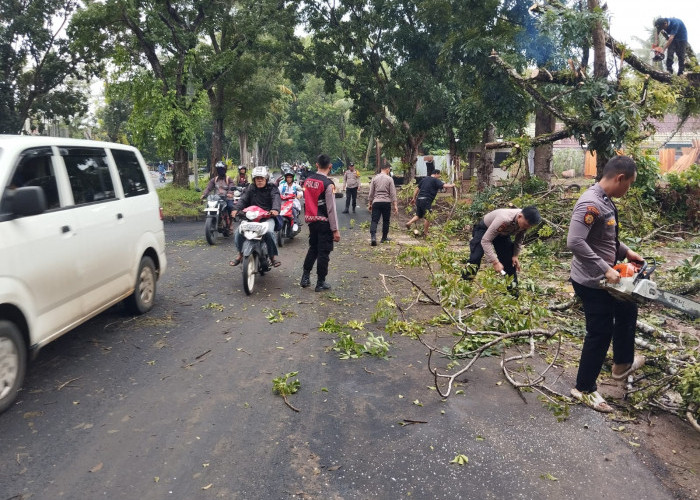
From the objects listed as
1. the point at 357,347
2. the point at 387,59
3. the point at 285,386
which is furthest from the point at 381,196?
the point at 387,59

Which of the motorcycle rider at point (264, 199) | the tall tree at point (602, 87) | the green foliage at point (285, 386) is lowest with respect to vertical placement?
the green foliage at point (285, 386)

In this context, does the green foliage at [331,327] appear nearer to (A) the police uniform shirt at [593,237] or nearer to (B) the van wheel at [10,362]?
(A) the police uniform shirt at [593,237]

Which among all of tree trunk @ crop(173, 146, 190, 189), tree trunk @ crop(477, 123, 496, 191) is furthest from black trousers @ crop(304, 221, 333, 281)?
tree trunk @ crop(173, 146, 190, 189)

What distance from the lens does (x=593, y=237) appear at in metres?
4.43

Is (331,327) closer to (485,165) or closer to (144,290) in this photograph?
(144,290)

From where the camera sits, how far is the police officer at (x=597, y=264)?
424cm

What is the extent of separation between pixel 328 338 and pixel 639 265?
319cm

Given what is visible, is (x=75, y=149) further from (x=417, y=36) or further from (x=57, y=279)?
(x=417, y=36)

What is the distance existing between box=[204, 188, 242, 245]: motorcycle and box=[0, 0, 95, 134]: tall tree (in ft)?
49.0

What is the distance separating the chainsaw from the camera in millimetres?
3947

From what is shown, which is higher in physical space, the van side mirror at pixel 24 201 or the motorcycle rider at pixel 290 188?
the van side mirror at pixel 24 201

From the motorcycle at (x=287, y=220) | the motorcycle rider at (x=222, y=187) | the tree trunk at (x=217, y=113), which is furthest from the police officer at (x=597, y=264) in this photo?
the tree trunk at (x=217, y=113)

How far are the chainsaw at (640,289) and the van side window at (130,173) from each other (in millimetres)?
5142

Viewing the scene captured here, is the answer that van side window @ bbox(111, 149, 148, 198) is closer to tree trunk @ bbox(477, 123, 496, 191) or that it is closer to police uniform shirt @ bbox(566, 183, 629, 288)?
police uniform shirt @ bbox(566, 183, 629, 288)
